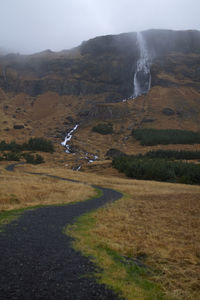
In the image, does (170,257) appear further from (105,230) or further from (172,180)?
(172,180)

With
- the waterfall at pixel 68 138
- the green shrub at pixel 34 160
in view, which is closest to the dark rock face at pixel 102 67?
the waterfall at pixel 68 138

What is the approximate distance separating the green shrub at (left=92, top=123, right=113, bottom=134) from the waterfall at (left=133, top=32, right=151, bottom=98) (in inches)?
1552

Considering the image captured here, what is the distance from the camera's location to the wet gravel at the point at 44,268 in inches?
198

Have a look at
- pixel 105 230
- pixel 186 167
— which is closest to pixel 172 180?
pixel 186 167

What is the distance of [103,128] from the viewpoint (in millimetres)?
99812

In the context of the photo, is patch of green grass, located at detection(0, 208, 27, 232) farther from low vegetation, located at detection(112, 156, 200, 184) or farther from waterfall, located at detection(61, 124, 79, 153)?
waterfall, located at detection(61, 124, 79, 153)

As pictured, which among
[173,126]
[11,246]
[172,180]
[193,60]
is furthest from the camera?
[193,60]

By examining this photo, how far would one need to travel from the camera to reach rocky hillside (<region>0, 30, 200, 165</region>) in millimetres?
105312

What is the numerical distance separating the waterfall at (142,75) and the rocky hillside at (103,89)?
2084 mm

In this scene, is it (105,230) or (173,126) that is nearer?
(105,230)

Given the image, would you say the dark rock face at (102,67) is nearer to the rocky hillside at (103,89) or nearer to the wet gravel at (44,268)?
the rocky hillside at (103,89)

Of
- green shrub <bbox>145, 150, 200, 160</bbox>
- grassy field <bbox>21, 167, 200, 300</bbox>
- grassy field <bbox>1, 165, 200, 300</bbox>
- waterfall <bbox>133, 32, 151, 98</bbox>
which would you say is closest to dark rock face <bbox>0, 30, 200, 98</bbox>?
waterfall <bbox>133, 32, 151, 98</bbox>

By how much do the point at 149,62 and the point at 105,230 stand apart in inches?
5877

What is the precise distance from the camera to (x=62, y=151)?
261ft
